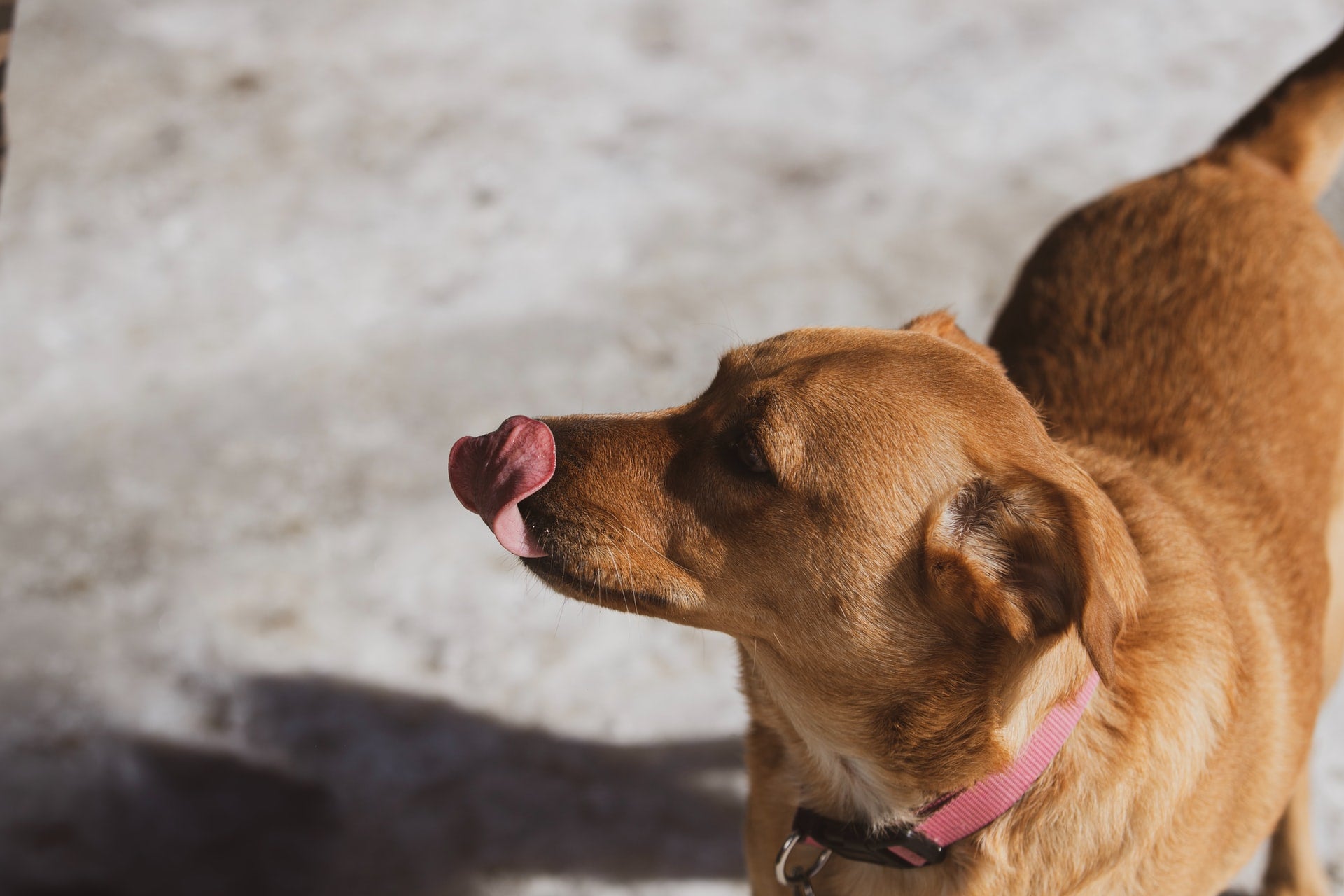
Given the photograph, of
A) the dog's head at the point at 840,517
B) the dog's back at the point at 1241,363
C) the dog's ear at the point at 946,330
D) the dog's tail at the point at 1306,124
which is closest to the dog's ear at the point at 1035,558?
the dog's head at the point at 840,517

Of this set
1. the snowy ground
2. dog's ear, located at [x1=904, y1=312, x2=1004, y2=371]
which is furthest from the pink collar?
the snowy ground

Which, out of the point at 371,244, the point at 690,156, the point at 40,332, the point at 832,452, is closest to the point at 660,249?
the point at 690,156

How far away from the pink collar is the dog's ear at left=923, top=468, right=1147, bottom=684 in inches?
9.1

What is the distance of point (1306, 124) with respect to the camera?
3029mm

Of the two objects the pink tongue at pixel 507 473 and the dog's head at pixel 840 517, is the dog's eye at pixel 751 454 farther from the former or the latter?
the pink tongue at pixel 507 473

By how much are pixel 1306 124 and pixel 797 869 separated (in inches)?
95.6

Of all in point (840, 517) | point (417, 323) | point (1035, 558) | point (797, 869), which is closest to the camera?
point (1035, 558)

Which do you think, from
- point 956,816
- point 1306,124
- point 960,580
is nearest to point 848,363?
point 960,580

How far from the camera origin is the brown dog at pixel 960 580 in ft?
6.03

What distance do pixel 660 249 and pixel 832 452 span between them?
9.28 ft

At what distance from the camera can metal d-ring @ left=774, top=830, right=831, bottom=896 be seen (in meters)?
2.16

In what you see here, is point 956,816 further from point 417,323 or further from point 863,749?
→ point 417,323

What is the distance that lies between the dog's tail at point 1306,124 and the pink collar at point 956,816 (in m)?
1.91

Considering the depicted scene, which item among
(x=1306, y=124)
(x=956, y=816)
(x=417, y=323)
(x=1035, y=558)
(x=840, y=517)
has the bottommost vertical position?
(x=417, y=323)
